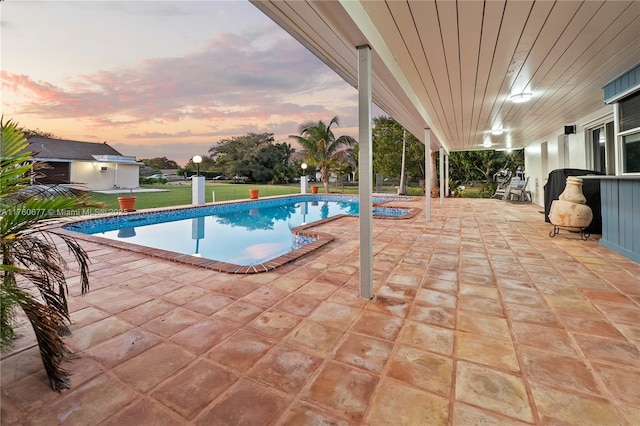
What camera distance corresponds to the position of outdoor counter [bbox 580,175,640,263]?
362cm

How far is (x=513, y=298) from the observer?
2.65 metres

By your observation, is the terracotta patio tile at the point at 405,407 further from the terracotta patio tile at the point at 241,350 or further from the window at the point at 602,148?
the window at the point at 602,148

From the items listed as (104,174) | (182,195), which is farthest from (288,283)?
(104,174)

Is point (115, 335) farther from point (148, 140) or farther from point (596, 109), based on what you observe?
point (148, 140)

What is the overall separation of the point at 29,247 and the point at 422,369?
7.50 ft

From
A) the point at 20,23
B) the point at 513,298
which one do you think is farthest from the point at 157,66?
the point at 513,298

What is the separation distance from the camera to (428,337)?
2.02m

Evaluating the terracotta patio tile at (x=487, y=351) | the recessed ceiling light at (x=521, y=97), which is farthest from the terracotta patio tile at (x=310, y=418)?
the recessed ceiling light at (x=521, y=97)

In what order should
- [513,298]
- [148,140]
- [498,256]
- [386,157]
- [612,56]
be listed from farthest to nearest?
[148,140]
[386,157]
[498,256]
[612,56]
[513,298]

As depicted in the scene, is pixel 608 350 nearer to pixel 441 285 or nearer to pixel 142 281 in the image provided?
pixel 441 285

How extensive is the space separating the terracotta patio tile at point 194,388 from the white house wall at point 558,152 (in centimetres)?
793

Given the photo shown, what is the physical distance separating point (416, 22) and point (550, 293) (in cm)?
277

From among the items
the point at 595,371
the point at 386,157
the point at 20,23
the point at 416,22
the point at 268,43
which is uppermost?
the point at 268,43

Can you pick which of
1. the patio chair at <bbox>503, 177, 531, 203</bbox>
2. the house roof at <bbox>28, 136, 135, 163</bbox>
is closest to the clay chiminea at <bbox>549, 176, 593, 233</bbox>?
the patio chair at <bbox>503, 177, 531, 203</bbox>
